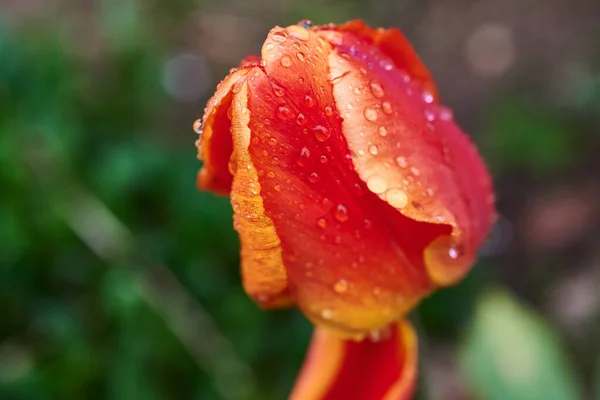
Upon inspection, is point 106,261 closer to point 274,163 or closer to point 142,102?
point 142,102

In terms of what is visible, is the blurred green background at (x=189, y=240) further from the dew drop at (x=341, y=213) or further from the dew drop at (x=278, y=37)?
the dew drop at (x=278, y=37)

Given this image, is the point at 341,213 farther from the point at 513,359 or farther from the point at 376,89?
the point at 513,359

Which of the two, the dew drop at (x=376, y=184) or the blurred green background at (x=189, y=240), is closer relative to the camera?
the dew drop at (x=376, y=184)

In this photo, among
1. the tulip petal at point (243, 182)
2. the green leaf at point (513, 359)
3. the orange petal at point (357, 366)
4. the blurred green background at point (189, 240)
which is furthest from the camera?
the blurred green background at point (189, 240)

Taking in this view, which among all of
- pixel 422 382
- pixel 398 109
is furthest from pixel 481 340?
pixel 398 109

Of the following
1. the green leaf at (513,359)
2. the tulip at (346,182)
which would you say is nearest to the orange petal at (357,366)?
the tulip at (346,182)

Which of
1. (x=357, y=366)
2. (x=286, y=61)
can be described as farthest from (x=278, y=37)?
(x=357, y=366)
